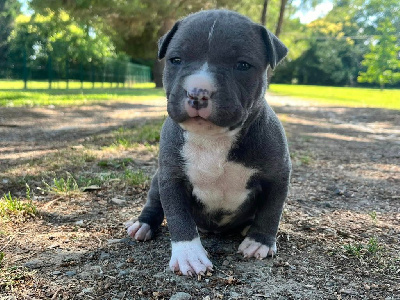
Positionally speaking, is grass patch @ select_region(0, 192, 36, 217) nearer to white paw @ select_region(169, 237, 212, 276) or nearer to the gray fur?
the gray fur

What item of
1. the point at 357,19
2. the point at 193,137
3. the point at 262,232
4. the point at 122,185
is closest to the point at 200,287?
the point at 262,232

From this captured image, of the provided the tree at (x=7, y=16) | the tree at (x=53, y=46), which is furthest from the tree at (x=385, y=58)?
the tree at (x=7, y=16)

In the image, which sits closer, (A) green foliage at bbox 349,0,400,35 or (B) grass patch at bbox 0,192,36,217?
(B) grass patch at bbox 0,192,36,217

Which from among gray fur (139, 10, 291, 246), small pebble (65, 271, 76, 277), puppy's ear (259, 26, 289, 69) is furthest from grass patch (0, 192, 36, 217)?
puppy's ear (259, 26, 289, 69)

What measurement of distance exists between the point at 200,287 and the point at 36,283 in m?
0.86

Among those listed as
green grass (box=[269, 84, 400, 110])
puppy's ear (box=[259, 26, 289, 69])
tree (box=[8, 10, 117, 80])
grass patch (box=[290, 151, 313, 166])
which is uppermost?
tree (box=[8, 10, 117, 80])

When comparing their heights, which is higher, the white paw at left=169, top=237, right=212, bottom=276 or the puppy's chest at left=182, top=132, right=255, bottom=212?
the puppy's chest at left=182, top=132, right=255, bottom=212

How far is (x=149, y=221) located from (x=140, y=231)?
108mm

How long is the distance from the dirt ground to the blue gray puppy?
0.19 meters

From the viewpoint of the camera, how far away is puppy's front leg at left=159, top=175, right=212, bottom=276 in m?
2.34

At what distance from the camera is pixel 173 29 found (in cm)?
256

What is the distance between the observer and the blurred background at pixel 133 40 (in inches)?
629

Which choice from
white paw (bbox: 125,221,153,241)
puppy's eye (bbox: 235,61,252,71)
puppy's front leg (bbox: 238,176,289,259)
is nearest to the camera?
puppy's eye (bbox: 235,61,252,71)

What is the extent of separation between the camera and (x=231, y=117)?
86.7 inches
